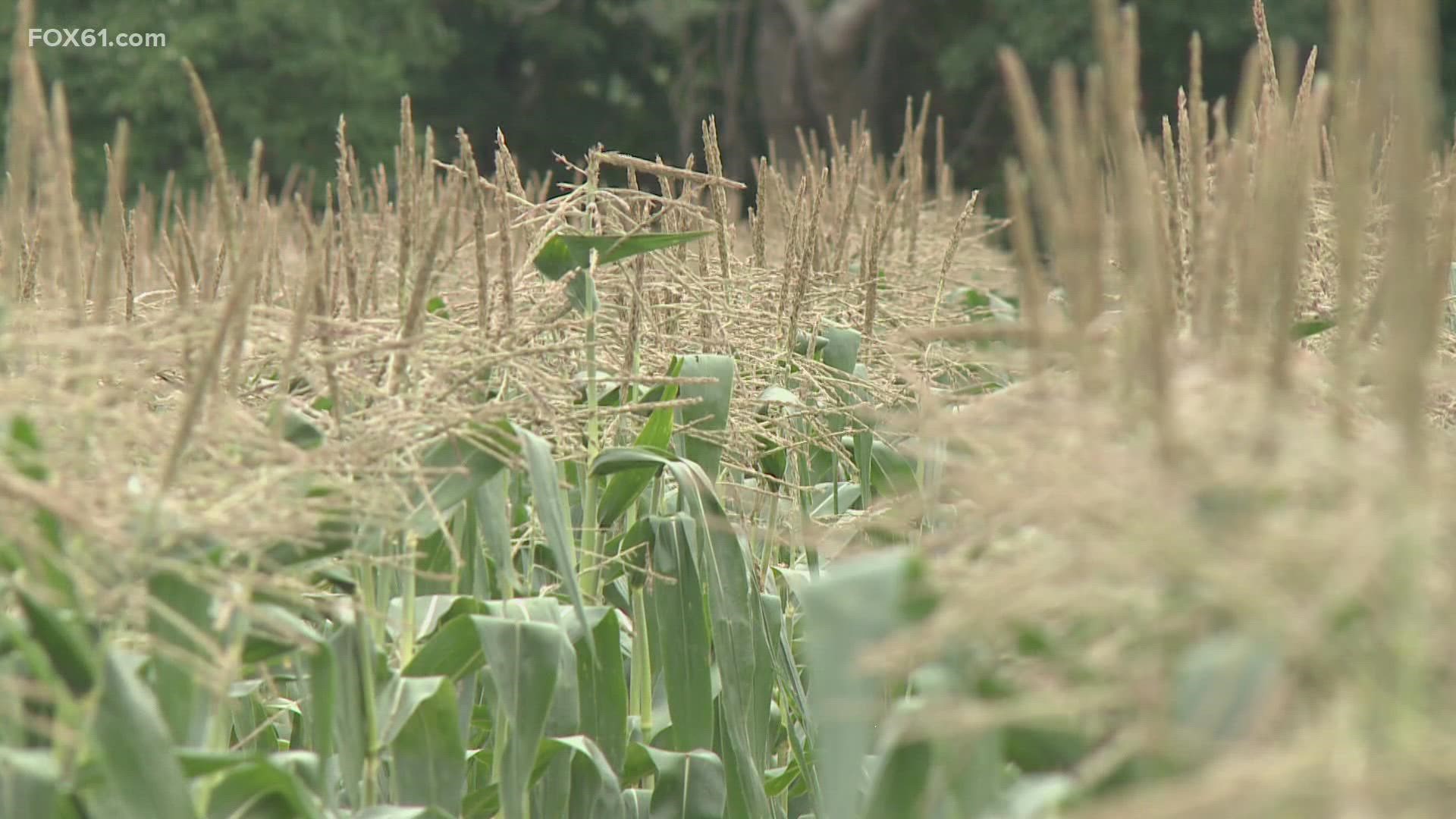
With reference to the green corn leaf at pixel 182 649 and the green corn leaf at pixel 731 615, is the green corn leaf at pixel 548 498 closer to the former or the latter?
the green corn leaf at pixel 731 615

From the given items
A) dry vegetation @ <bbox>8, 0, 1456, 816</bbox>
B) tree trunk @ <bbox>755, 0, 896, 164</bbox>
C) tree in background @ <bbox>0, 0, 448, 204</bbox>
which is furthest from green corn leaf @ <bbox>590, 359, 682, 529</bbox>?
tree trunk @ <bbox>755, 0, 896, 164</bbox>

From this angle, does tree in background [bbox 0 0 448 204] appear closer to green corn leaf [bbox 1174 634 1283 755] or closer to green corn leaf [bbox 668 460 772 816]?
green corn leaf [bbox 668 460 772 816]

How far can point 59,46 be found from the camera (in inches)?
818

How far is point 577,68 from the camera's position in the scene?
27.5 meters

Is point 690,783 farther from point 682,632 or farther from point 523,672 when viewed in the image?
point 523,672

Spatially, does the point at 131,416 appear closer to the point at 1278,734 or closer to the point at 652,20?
the point at 1278,734
